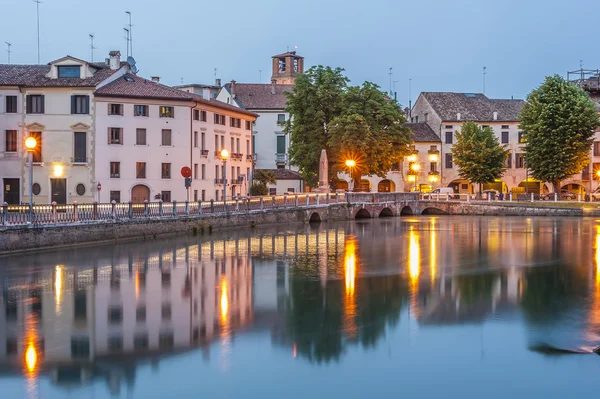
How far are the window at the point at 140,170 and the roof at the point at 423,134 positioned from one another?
3833 centimetres

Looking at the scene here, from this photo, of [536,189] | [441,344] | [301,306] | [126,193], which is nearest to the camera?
[441,344]

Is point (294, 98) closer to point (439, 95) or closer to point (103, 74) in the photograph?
point (103, 74)

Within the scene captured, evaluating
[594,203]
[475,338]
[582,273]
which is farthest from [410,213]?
[475,338]

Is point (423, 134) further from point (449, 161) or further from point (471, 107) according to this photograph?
point (471, 107)

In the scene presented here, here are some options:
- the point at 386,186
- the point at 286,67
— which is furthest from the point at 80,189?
the point at 286,67

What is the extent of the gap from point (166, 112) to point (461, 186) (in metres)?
43.1

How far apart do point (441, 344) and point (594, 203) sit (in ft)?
177

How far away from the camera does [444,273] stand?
105ft

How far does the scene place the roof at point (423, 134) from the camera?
284 ft

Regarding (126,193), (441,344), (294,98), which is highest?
(294,98)

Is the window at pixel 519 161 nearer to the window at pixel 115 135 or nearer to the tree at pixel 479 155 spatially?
the tree at pixel 479 155

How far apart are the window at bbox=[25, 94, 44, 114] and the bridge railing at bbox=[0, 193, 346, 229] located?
15.2 meters

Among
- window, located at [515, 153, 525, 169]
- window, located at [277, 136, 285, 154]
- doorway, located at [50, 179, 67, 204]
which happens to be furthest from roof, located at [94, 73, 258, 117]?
window, located at [515, 153, 525, 169]

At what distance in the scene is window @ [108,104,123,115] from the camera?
178 feet
